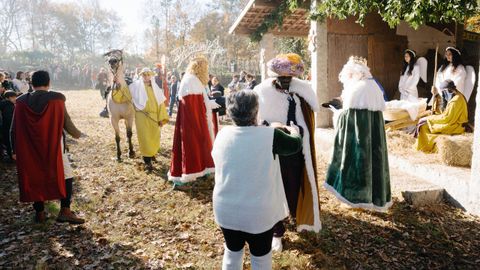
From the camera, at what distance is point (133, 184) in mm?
6695

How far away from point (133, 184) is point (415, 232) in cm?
453

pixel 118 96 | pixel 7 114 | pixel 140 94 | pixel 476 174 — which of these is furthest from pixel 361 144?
pixel 7 114

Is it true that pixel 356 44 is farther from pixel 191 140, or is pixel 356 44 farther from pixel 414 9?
pixel 191 140

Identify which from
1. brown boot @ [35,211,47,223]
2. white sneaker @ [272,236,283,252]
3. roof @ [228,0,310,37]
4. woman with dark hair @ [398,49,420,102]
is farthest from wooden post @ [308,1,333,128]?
brown boot @ [35,211,47,223]

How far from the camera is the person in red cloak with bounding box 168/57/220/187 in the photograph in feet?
19.2

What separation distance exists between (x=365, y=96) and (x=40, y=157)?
402 cm

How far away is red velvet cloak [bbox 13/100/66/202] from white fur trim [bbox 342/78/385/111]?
Result: 3588 millimetres

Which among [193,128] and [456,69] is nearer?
[193,128]

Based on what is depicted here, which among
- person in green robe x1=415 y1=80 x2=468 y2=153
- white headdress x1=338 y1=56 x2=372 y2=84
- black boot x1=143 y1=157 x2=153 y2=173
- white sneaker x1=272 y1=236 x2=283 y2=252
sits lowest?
white sneaker x1=272 y1=236 x2=283 y2=252

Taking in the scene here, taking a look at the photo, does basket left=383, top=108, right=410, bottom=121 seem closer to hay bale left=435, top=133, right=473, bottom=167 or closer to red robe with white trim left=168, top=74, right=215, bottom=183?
hay bale left=435, top=133, right=473, bottom=167

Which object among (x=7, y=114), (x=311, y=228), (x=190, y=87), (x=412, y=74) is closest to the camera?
(x=311, y=228)

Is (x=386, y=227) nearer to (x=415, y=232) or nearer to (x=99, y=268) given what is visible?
(x=415, y=232)

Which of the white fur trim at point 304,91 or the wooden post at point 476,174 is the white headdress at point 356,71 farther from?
the wooden post at point 476,174

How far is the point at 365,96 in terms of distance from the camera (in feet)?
15.1
